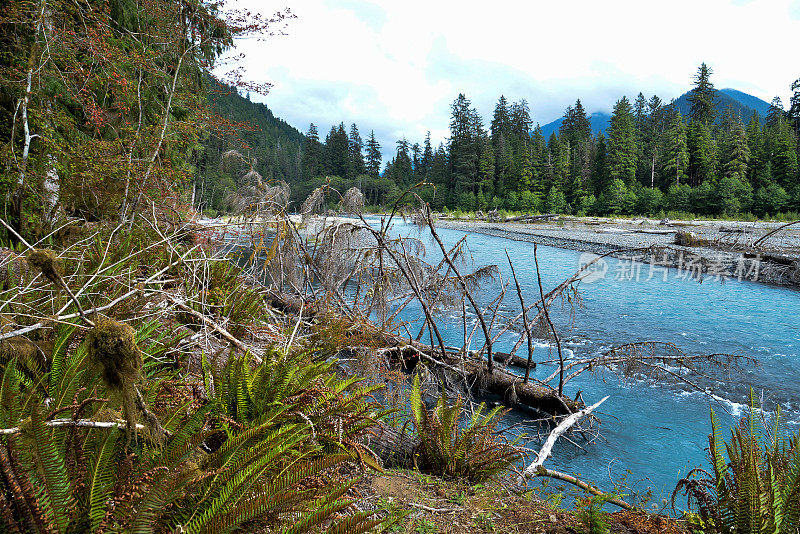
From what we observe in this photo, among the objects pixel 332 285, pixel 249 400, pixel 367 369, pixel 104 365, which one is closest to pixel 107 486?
pixel 104 365

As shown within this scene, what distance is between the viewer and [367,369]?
14.3 feet

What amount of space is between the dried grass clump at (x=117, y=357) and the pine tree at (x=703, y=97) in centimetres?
6515

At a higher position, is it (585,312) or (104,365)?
(104,365)

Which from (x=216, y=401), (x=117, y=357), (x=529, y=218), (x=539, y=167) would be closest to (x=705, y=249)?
(x=216, y=401)

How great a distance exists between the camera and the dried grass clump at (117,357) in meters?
1.07

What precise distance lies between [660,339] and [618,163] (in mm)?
42994

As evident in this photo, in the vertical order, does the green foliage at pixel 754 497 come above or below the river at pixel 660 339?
above

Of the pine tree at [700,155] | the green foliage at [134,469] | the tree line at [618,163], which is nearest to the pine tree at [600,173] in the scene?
the tree line at [618,163]

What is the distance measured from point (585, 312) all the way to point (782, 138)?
40.6 m

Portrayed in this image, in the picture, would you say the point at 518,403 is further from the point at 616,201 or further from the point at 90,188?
the point at 616,201

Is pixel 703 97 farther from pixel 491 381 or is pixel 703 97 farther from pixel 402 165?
pixel 491 381

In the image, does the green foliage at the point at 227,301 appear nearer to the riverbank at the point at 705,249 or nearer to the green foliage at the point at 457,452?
A: the green foliage at the point at 457,452

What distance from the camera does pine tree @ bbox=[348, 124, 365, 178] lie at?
7231 centimetres

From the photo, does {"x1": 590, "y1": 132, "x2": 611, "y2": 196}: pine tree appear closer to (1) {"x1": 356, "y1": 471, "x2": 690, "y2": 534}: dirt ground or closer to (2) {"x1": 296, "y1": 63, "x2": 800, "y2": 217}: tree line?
(2) {"x1": 296, "y1": 63, "x2": 800, "y2": 217}: tree line
